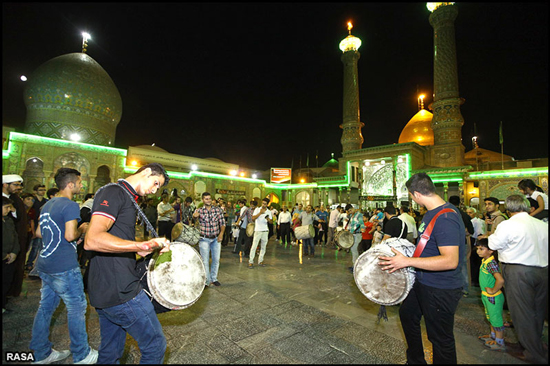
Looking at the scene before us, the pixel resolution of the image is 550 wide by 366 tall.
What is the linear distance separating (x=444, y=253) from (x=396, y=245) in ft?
2.14

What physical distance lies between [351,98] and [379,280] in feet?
93.0

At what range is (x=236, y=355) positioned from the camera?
291cm

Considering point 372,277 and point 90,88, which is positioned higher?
point 90,88

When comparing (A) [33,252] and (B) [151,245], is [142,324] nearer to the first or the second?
(B) [151,245]

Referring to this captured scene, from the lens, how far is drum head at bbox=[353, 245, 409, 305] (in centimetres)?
266

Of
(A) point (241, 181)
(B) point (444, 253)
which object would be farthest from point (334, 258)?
(A) point (241, 181)

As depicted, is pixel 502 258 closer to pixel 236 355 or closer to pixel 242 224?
pixel 236 355

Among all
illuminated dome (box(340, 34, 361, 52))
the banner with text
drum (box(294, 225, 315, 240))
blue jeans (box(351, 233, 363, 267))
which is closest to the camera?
blue jeans (box(351, 233, 363, 267))

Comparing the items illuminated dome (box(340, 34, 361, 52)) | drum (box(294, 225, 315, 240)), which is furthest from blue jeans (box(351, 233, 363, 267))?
illuminated dome (box(340, 34, 361, 52))

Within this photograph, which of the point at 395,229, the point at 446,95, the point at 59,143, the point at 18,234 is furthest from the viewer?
the point at 446,95

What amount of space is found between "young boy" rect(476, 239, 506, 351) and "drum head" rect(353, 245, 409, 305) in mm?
1783

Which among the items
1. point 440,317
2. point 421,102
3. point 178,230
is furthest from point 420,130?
point 440,317

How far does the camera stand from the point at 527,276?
273cm

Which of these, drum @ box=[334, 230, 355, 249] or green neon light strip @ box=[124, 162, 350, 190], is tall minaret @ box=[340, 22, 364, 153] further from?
drum @ box=[334, 230, 355, 249]
